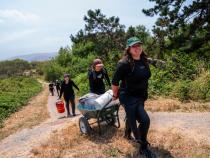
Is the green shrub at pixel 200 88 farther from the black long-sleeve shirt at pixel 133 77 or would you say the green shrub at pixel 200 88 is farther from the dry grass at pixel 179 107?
the black long-sleeve shirt at pixel 133 77

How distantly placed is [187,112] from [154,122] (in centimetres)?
150

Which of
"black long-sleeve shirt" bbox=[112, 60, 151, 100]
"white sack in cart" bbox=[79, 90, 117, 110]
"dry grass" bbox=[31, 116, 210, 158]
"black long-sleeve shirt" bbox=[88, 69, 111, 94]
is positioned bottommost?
"dry grass" bbox=[31, 116, 210, 158]

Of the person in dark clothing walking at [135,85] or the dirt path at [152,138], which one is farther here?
the dirt path at [152,138]

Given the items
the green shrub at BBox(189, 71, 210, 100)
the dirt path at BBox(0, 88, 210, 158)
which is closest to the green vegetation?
the green shrub at BBox(189, 71, 210, 100)

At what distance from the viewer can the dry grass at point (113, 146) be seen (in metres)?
6.12

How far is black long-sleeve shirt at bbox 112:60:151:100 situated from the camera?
5.78 metres

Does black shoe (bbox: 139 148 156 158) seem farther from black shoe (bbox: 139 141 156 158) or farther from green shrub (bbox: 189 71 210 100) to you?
green shrub (bbox: 189 71 210 100)

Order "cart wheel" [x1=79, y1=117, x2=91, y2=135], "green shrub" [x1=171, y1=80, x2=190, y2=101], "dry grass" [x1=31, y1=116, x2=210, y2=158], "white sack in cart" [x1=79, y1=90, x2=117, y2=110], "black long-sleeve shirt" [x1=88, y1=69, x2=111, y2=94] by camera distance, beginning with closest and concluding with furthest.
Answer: "dry grass" [x1=31, y1=116, x2=210, y2=158] → "white sack in cart" [x1=79, y1=90, x2=117, y2=110] → "cart wheel" [x1=79, y1=117, x2=91, y2=135] → "black long-sleeve shirt" [x1=88, y1=69, x2=111, y2=94] → "green shrub" [x1=171, y1=80, x2=190, y2=101]

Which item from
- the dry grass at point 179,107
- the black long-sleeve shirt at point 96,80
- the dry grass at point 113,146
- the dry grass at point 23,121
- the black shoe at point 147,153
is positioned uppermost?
the black long-sleeve shirt at point 96,80

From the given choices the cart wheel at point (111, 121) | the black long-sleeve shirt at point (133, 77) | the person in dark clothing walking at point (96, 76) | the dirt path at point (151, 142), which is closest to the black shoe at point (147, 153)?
the dirt path at point (151, 142)

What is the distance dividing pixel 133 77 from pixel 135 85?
6.7 inches

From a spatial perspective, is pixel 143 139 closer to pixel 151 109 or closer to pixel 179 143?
pixel 179 143

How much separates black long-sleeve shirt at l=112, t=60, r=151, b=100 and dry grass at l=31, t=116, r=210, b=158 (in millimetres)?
1146

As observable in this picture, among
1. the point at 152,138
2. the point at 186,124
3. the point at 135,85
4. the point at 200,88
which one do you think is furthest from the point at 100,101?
the point at 200,88
